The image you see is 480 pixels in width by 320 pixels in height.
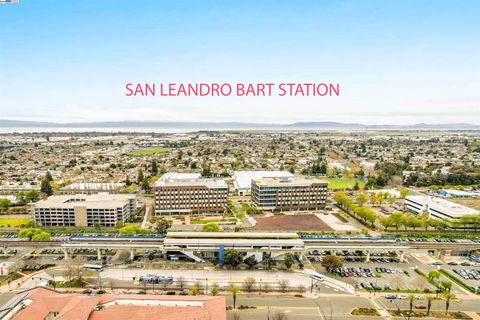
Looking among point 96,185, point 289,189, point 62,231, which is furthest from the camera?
point 96,185

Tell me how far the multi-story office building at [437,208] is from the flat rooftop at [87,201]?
2526 cm

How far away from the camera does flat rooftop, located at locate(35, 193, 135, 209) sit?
1071 inches

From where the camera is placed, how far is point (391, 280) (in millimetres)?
18266

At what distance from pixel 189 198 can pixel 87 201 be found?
8.53 metres

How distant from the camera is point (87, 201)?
2906 cm

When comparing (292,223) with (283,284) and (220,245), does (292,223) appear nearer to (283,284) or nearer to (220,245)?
(220,245)

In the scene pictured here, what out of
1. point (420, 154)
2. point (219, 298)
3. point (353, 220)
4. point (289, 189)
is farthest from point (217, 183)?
point (420, 154)

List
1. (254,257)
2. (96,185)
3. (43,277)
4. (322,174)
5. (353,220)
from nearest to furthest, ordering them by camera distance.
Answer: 1. (43,277)
2. (254,257)
3. (353,220)
4. (96,185)
5. (322,174)

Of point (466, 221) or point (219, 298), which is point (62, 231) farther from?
point (466, 221)

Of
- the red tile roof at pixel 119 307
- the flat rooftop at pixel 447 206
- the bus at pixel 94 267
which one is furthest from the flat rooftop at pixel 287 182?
the red tile roof at pixel 119 307

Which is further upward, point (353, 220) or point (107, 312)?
point (107, 312)

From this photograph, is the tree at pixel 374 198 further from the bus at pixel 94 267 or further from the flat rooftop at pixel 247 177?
the bus at pixel 94 267

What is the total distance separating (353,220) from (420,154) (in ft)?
164

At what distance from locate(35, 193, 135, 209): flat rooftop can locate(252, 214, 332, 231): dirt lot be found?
11478mm
